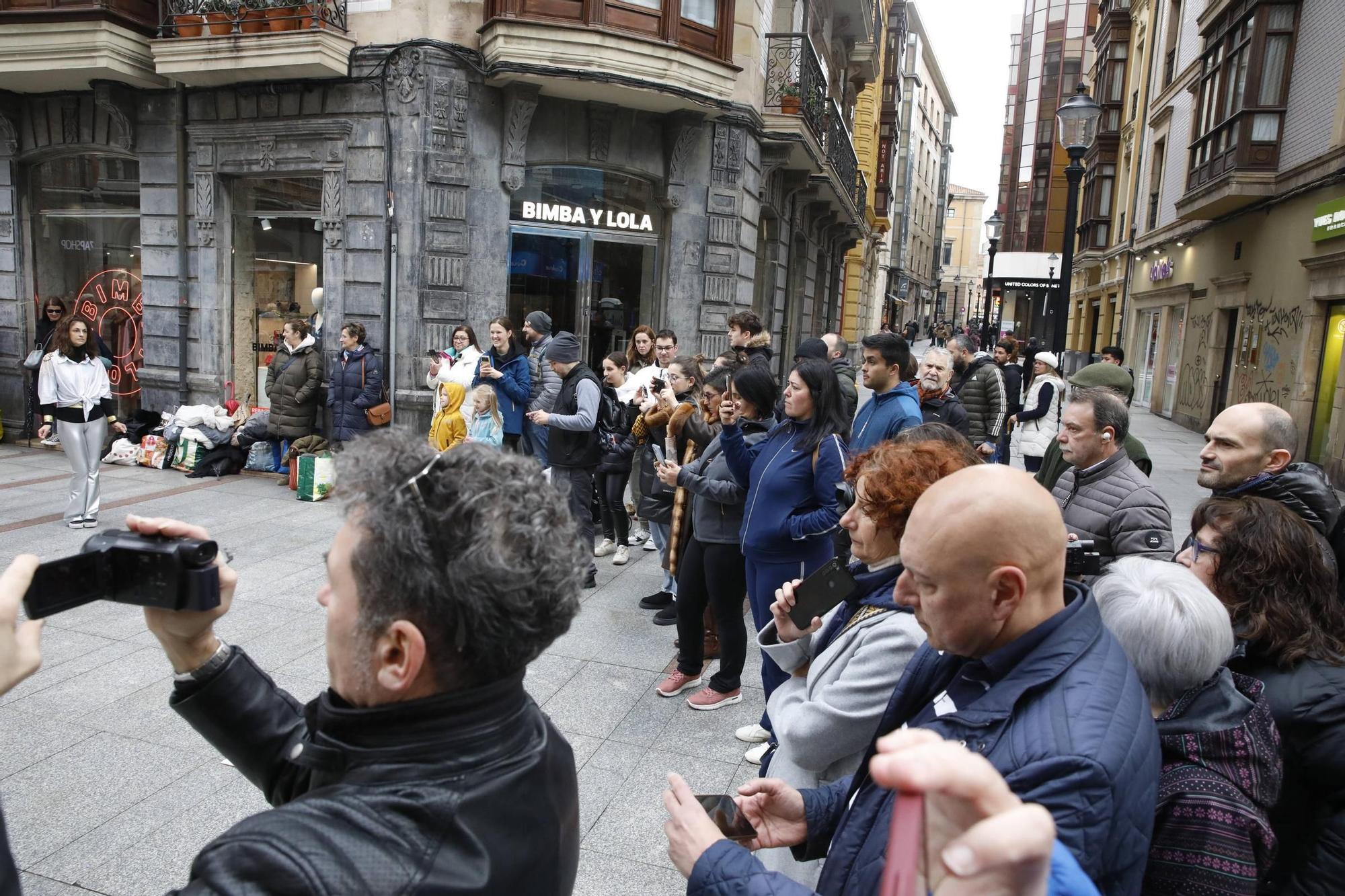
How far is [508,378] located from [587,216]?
4.51m

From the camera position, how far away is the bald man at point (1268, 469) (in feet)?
11.0

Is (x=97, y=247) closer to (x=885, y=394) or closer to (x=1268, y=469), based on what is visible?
(x=885, y=394)

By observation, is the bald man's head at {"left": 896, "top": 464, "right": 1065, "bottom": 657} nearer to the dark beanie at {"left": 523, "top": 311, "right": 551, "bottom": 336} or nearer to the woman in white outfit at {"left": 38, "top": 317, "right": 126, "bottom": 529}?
the dark beanie at {"left": 523, "top": 311, "right": 551, "bottom": 336}

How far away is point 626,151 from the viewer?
1149 centimetres

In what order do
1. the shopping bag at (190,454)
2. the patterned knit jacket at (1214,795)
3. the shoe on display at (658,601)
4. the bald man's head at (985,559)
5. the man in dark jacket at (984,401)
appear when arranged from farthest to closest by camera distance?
the shopping bag at (190,454)
the man in dark jacket at (984,401)
the shoe on display at (658,601)
the patterned knit jacket at (1214,795)
the bald man's head at (985,559)

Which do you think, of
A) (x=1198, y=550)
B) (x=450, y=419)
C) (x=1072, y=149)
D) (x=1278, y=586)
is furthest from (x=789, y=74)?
(x=1278, y=586)

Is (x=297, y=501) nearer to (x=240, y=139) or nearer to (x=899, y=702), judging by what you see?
(x=240, y=139)

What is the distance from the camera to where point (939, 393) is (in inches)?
294

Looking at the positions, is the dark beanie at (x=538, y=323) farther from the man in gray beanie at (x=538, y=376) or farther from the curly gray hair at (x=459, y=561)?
the curly gray hair at (x=459, y=561)

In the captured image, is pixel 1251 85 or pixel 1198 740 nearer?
pixel 1198 740

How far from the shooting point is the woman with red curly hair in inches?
86.2

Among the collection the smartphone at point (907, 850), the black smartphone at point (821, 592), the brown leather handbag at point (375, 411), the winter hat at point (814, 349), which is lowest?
the brown leather handbag at point (375, 411)

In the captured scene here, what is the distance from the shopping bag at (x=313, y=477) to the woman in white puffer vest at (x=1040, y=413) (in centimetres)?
716

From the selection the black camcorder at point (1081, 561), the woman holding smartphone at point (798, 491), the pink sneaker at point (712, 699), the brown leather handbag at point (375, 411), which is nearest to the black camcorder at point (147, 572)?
the black camcorder at point (1081, 561)
